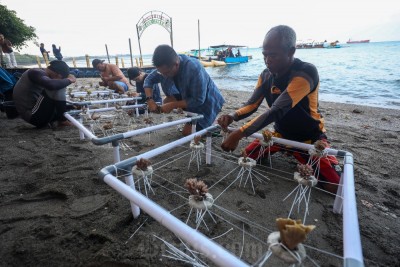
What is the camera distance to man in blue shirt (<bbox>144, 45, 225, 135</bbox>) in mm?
2668

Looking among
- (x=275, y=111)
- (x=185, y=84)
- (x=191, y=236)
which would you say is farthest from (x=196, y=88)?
(x=191, y=236)

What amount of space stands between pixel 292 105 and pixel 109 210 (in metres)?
1.77

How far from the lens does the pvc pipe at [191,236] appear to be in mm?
719

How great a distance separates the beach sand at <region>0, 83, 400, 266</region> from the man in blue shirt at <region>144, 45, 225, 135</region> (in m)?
0.81

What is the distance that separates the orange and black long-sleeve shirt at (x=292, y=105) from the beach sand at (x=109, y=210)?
0.53m

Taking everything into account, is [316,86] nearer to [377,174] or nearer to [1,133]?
[377,174]

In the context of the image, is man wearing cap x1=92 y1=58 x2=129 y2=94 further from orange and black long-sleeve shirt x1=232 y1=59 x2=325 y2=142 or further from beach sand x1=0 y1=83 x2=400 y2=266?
orange and black long-sleeve shirt x1=232 y1=59 x2=325 y2=142

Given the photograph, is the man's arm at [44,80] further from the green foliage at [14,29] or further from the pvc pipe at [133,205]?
the green foliage at [14,29]

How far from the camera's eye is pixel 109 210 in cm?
171

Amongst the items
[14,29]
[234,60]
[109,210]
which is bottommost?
[109,210]

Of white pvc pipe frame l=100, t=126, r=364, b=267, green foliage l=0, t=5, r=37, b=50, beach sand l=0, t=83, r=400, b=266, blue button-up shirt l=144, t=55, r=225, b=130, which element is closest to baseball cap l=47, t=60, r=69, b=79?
beach sand l=0, t=83, r=400, b=266

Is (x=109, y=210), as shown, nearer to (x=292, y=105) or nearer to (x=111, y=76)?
(x=292, y=105)

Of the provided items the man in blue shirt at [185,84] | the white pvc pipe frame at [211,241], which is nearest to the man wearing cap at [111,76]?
the man in blue shirt at [185,84]

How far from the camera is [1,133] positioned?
3486 millimetres
